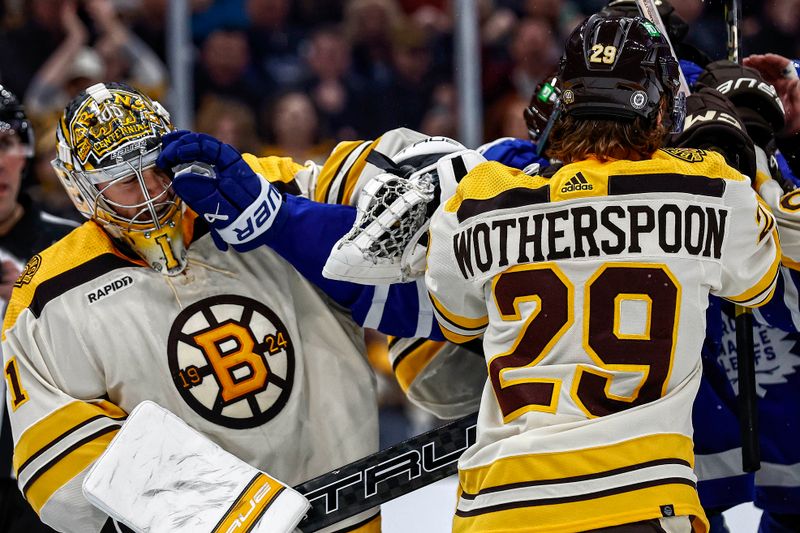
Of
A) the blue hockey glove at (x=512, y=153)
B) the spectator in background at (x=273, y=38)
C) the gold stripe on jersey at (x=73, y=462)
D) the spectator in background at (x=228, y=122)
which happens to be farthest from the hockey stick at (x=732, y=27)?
the spectator in background at (x=273, y=38)

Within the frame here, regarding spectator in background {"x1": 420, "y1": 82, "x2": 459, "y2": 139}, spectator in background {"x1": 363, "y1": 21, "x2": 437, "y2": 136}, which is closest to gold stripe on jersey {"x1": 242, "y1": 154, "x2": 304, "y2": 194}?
spectator in background {"x1": 363, "y1": 21, "x2": 437, "y2": 136}

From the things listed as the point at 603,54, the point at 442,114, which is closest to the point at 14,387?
the point at 603,54

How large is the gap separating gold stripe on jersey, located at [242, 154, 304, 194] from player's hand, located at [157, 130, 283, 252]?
0.20 metres

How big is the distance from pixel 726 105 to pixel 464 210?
1.83 feet

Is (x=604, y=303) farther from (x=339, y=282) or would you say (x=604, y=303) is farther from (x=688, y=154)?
(x=339, y=282)

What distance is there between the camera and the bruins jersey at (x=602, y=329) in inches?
70.2

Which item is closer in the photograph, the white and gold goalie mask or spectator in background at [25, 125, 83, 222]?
the white and gold goalie mask

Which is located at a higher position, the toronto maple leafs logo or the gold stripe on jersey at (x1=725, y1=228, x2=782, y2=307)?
the gold stripe on jersey at (x1=725, y1=228, x2=782, y2=307)

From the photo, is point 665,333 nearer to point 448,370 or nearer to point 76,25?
point 448,370

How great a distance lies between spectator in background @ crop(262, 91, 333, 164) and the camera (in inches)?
180

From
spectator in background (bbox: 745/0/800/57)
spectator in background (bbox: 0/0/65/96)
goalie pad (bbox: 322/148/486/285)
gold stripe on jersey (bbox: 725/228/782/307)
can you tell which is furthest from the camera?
spectator in background (bbox: 0/0/65/96)

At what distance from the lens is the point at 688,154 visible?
1861 mm

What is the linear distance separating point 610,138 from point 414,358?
901 mm

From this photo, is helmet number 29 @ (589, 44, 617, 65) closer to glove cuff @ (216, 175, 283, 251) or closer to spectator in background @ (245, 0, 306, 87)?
Result: glove cuff @ (216, 175, 283, 251)
